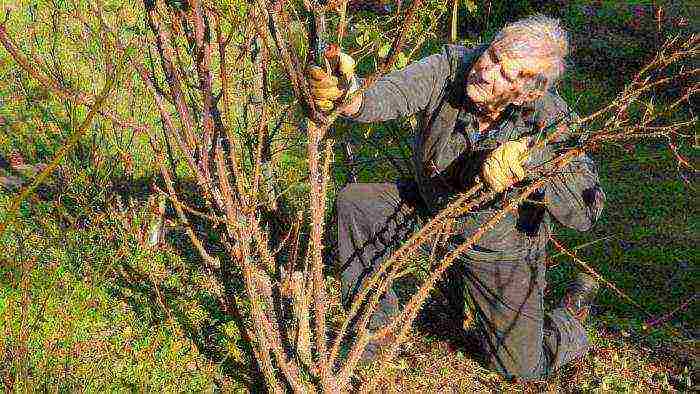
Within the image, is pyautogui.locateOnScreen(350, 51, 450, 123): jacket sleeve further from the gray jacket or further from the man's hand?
the man's hand

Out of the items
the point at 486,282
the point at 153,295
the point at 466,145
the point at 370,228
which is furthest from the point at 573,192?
the point at 153,295

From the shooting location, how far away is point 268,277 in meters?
2.21

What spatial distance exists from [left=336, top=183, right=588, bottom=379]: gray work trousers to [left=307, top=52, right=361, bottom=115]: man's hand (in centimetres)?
120

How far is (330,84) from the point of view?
162cm

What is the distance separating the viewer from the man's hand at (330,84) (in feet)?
5.24

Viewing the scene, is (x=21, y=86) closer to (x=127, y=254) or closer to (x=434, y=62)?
(x=127, y=254)

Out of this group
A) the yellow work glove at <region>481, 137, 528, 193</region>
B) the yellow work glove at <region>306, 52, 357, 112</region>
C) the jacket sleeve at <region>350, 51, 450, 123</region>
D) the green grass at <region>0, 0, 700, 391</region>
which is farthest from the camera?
the green grass at <region>0, 0, 700, 391</region>

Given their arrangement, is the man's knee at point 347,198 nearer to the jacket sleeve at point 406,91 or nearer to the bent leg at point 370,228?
the bent leg at point 370,228

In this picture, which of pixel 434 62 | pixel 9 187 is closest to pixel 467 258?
pixel 434 62

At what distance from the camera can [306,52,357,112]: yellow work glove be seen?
160 cm

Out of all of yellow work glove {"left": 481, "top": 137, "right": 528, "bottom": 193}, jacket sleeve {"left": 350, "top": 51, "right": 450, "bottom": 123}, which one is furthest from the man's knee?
yellow work glove {"left": 481, "top": 137, "right": 528, "bottom": 193}

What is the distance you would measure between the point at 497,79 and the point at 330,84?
0.96m

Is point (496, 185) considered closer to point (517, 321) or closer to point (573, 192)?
point (573, 192)

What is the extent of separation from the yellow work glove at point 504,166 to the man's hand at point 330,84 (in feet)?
1.68
